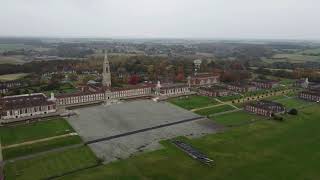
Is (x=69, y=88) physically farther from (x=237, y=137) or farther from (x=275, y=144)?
(x=275, y=144)

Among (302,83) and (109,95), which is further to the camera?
(302,83)

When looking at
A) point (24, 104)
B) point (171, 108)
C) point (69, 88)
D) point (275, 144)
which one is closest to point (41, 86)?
point (69, 88)

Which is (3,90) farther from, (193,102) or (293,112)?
(293,112)

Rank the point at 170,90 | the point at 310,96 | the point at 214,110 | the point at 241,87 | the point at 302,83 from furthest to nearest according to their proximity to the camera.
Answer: the point at 302,83
the point at 241,87
the point at 170,90
the point at 310,96
the point at 214,110

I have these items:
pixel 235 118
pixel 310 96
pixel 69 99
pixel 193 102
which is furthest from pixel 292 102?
pixel 69 99

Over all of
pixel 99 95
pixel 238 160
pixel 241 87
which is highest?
pixel 241 87

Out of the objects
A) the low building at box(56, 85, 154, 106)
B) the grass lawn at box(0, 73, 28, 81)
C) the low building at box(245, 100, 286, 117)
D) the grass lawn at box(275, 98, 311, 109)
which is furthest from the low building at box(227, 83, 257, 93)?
the grass lawn at box(0, 73, 28, 81)

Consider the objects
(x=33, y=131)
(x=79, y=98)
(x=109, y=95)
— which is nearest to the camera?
(x=33, y=131)

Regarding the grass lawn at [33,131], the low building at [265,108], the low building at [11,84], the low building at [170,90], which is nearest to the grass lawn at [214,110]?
the low building at [265,108]

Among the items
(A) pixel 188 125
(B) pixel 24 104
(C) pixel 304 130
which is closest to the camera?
(C) pixel 304 130
